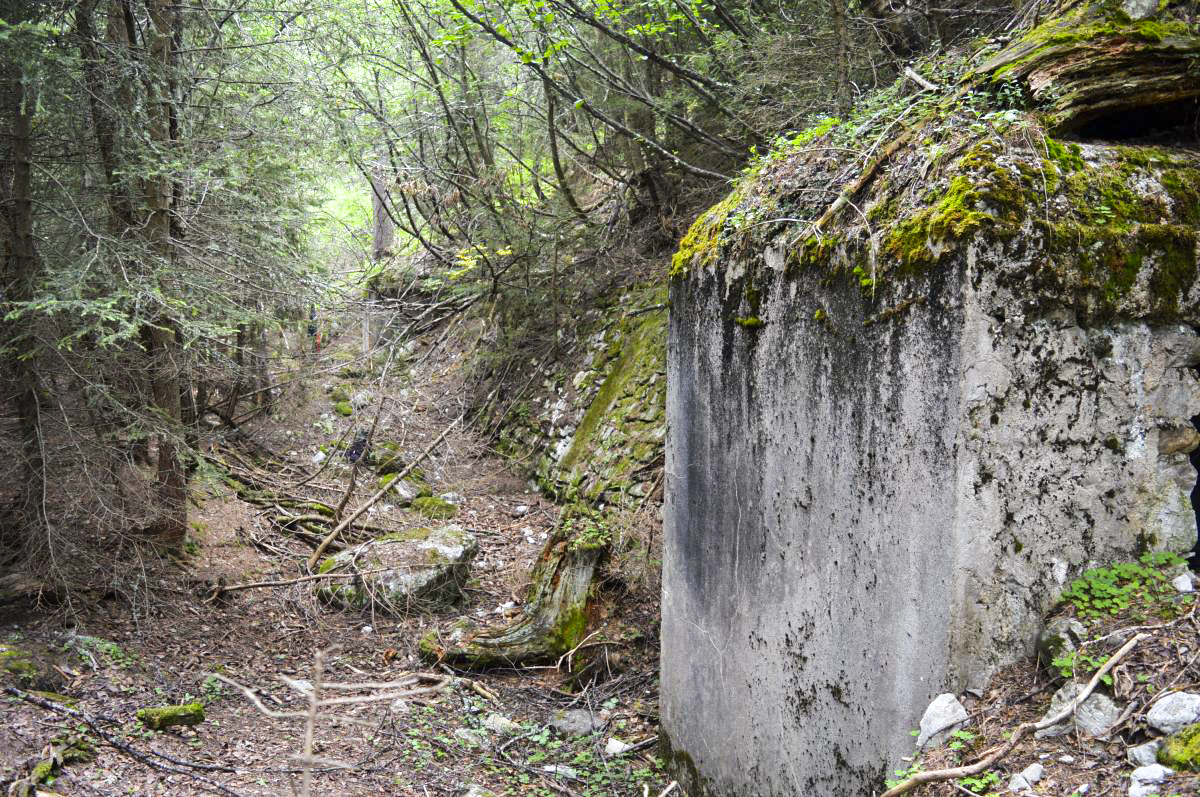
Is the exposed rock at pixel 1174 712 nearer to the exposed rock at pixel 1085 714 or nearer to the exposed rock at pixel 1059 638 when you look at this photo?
the exposed rock at pixel 1085 714

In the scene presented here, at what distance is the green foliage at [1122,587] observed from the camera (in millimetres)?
2559

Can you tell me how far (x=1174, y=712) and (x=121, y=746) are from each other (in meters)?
4.81

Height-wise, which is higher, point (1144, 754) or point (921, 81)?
point (921, 81)

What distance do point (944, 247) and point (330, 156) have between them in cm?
780

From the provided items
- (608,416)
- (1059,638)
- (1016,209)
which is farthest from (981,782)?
(608,416)

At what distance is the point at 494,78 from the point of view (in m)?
11.6

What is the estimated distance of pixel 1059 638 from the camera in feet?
8.33

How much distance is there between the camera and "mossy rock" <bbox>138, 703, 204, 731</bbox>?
460 centimetres

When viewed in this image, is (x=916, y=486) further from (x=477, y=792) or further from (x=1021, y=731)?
(x=477, y=792)

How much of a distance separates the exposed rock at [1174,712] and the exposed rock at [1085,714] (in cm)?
10

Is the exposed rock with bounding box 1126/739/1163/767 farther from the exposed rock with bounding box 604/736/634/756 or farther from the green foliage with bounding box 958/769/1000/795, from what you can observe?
the exposed rock with bounding box 604/736/634/756

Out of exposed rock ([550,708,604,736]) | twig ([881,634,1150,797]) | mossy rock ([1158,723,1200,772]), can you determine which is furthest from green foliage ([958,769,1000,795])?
exposed rock ([550,708,604,736])

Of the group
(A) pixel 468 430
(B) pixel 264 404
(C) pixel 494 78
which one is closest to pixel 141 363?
(B) pixel 264 404

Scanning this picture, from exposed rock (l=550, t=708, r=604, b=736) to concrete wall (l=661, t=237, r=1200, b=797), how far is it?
6.04ft
